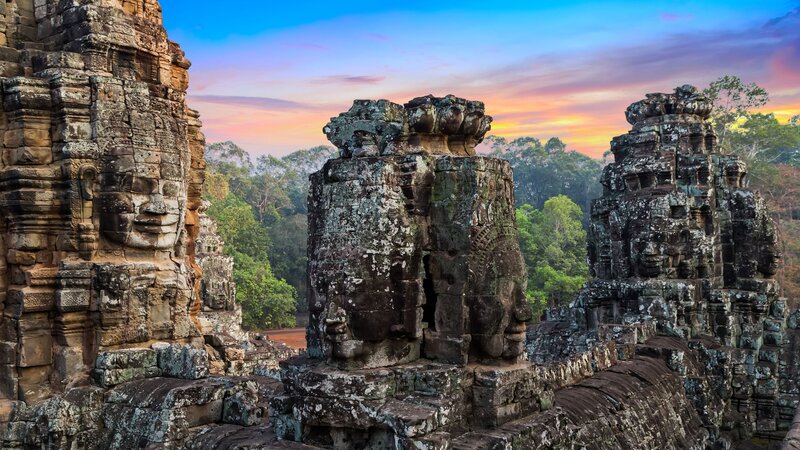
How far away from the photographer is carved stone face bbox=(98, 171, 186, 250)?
711 centimetres

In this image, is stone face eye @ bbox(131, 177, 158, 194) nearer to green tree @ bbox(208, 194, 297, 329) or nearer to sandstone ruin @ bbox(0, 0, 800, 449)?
sandstone ruin @ bbox(0, 0, 800, 449)

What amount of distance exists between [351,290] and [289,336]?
2865 centimetres

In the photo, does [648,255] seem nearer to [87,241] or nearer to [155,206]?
[155,206]

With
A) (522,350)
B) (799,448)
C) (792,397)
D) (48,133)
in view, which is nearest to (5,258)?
(48,133)

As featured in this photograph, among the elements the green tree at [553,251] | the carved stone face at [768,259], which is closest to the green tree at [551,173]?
the green tree at [553,251]

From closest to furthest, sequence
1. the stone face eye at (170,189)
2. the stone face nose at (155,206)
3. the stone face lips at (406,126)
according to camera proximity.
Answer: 1. the stone face lips at (406,126)
2. the stone face nose at (155,206)
3. the stone face eye at (170,189)

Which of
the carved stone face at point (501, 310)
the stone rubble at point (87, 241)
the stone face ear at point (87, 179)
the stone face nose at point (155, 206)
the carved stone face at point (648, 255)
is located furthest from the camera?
the carved stone face at point (648, 255)

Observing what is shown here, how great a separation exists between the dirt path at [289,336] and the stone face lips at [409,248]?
26544 millimetres

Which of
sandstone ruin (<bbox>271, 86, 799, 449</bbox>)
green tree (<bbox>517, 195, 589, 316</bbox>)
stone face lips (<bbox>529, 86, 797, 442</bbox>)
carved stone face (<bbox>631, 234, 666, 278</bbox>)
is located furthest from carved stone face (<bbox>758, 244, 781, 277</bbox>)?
green tree (<bbox>517, 195, 589, 316</bbox>)

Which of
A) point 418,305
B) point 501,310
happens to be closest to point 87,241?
point 418,305

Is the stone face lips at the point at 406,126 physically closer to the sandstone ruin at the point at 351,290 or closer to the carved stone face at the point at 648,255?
the sandstone ruin at the point at 351,290

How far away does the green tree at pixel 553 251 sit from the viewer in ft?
98.4

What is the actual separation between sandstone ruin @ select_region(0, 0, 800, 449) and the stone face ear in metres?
0.02

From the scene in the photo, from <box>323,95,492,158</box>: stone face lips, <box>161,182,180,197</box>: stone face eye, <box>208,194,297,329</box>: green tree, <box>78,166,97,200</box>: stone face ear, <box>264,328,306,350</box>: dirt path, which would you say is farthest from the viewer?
<box>208,194,297,329</box>: green tree
